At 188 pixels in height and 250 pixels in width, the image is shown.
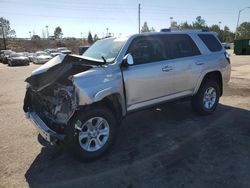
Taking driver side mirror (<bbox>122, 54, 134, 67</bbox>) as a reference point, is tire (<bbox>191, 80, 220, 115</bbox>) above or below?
below

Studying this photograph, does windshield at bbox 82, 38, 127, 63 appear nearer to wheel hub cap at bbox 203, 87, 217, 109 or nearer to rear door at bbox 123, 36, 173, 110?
rear door at bbox 123, 36, 173, 110

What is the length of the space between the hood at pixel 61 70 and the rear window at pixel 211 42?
303cm

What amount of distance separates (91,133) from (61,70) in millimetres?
1088

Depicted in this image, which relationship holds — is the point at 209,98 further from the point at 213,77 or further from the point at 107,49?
the point at 107,49

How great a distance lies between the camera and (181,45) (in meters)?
5.43

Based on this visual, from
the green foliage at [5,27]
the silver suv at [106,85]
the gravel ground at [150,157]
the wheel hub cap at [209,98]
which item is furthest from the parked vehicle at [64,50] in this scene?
the green foliage at [5,27]

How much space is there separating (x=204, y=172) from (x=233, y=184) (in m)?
0.41

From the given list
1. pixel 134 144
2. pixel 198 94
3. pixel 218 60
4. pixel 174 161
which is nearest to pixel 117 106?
pixel 134 144

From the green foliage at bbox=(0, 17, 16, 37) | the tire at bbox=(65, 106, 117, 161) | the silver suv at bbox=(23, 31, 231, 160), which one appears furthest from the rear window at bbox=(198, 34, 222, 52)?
the green foliage at bbox=(0, 17, 16, 37)

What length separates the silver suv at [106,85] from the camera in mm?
3764

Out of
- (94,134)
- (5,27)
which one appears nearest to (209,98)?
(94,134)

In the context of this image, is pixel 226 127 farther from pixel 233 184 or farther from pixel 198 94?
pixel 233 184

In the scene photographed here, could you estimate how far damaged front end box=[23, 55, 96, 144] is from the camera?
3811mm

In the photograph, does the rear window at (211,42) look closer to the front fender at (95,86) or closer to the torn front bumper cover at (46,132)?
the front fender at (95,86)
